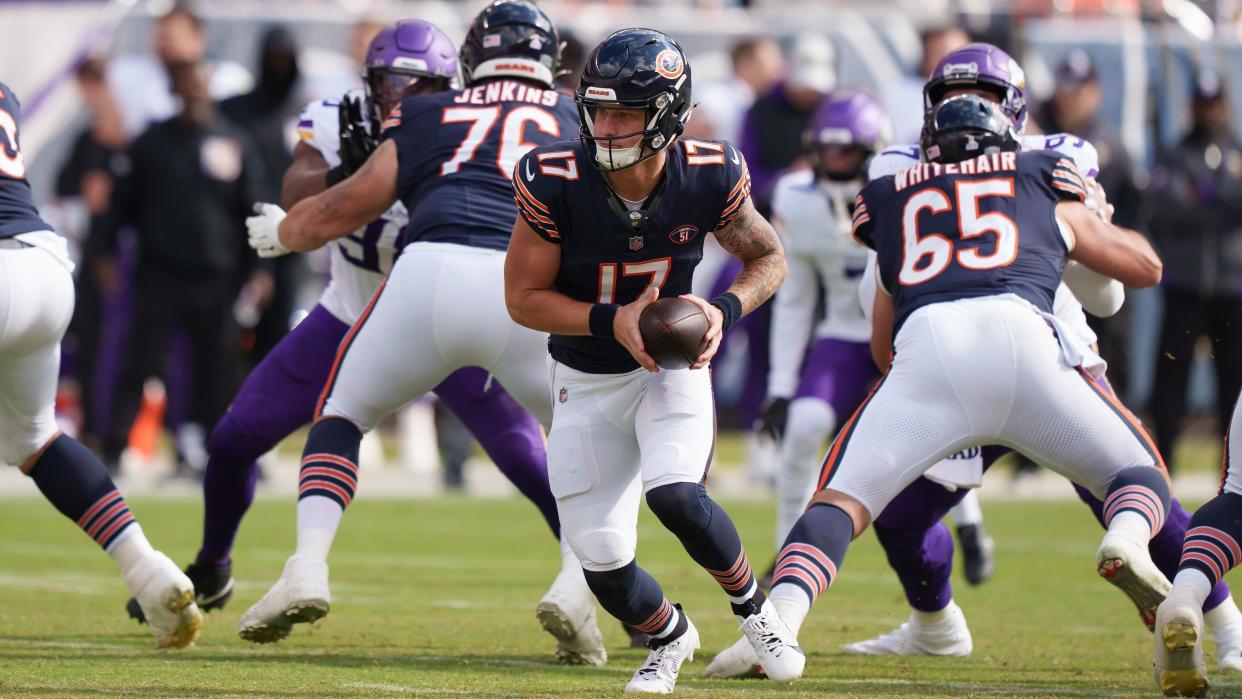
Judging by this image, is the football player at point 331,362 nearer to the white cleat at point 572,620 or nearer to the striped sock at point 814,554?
the white cleat at point 572,620

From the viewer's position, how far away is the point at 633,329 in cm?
454

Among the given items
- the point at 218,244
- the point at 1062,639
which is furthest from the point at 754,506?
the point at 1062,639

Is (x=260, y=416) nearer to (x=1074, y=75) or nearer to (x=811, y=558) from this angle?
(x=811, y=558)

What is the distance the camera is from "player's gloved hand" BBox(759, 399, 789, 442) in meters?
7.30

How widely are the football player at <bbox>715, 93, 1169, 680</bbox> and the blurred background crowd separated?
3.98 metres

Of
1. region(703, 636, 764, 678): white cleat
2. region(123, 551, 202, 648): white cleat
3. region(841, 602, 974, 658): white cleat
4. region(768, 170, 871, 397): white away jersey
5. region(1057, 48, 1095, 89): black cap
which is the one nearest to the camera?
region(703, 636, 764, 678): white cleat

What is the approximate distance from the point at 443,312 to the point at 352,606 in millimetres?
1719

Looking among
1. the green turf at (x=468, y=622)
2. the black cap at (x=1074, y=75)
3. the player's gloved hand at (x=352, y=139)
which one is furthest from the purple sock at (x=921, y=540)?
the black cap at (x=1074, y=75)

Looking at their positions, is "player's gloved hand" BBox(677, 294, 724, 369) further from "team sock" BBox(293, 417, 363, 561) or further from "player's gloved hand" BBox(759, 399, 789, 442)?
"player's gloved hand" BBox(759, 399, 789, 442)

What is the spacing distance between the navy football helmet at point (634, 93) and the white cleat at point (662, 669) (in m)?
1.22

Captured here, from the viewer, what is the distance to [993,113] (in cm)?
521

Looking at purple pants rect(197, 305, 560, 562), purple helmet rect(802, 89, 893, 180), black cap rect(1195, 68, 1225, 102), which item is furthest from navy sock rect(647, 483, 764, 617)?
black cap rect(1195, 68, 1225, 102)

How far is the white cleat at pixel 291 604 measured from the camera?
5.00 m

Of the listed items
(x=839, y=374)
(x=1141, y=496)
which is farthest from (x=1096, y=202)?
(x=839, y=374)
